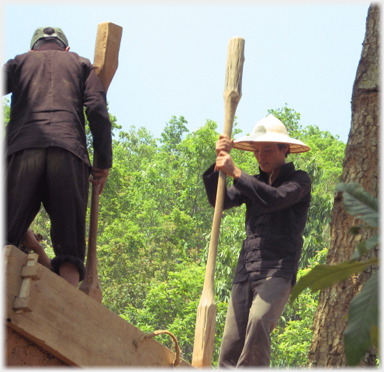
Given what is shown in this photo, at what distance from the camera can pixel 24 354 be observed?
2.83 metres

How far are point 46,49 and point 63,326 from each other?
170 cm

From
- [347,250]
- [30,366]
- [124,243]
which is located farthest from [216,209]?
[124,243]

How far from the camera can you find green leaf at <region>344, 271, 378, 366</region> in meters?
1.75

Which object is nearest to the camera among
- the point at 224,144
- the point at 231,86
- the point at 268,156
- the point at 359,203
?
the point at 359,203

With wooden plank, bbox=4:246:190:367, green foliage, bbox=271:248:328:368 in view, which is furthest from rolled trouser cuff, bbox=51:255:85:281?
green foliage, bbox=271:248:328:368

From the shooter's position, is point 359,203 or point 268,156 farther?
point 268,156

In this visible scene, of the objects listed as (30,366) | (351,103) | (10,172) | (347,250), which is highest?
(351,103)

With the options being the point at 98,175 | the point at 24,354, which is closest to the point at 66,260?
the point at 98,175

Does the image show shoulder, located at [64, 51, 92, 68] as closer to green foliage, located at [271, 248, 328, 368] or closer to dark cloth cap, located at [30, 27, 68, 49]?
dark cloth cap, located at [30, 27, 68, 49]

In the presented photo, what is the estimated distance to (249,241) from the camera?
12.8 ft

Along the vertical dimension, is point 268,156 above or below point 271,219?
above

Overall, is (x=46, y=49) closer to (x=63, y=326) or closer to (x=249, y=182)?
(x=249, y=182)

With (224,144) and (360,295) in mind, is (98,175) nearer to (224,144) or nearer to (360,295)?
(224,144)

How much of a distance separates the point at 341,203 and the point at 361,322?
267cm
